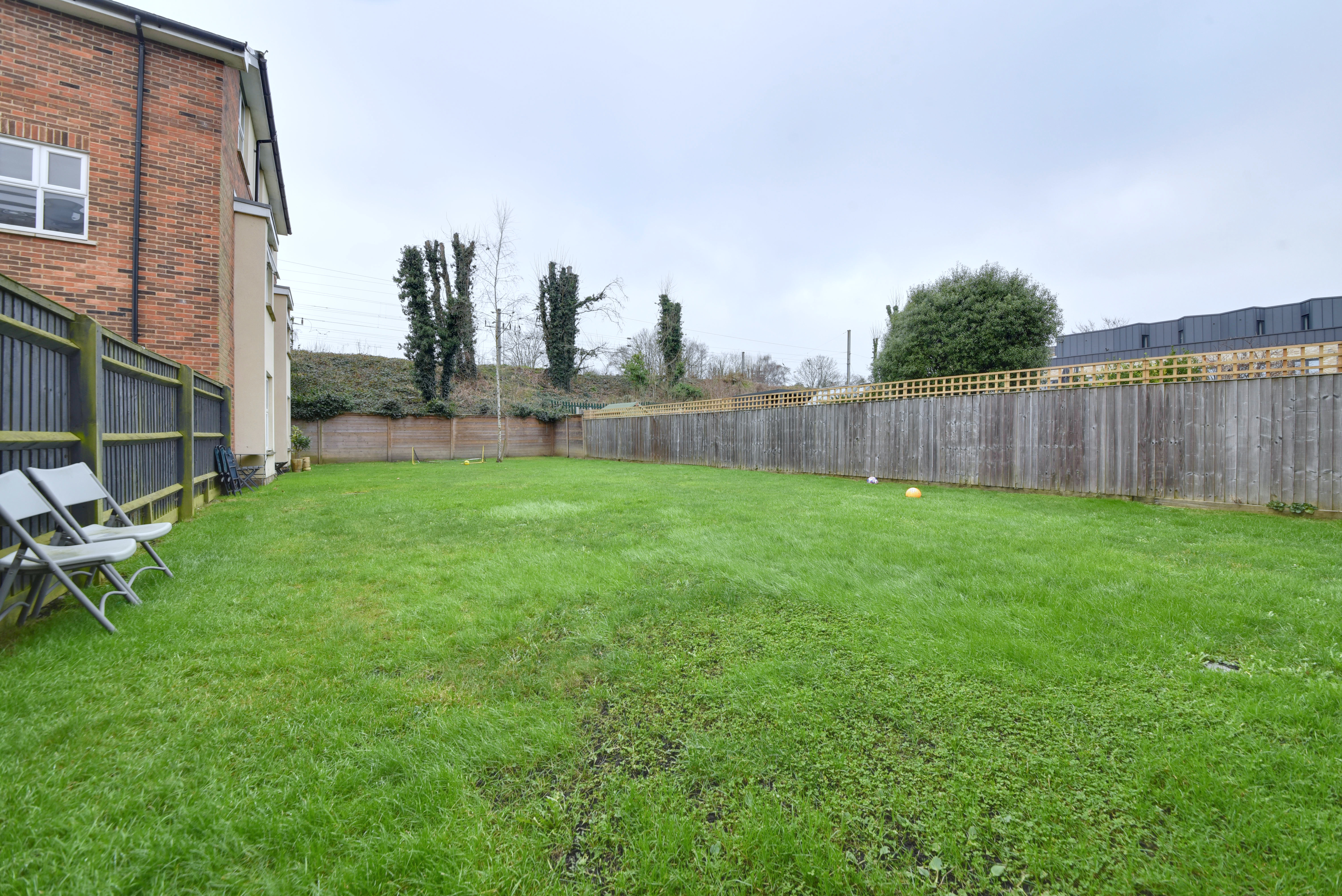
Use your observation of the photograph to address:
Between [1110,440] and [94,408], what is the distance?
37.5ft

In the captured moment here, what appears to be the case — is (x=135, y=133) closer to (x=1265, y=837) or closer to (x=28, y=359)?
(x=28, y=359)

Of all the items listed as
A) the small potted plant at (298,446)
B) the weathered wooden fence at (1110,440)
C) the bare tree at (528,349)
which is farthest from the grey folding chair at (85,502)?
the bare tree at (528,349)

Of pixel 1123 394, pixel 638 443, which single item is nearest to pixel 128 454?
pixel 1123 394

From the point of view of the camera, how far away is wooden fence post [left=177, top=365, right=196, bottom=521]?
596cm

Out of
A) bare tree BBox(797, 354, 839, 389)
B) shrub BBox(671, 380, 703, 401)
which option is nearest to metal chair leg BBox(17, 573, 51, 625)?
shrub BBox(671, 380, 703, 401)

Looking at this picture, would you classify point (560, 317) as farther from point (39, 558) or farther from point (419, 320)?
point (39, 558)

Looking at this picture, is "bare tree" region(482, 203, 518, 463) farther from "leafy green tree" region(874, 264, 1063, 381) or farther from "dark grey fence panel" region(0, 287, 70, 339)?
"dark grey fence panel" region(0, 287, 70, 339)

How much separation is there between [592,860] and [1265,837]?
67.0 inches

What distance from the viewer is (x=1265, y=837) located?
1282mm

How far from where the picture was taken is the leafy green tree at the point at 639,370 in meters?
29.7

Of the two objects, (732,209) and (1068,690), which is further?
(732,209)

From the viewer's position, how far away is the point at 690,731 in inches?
72.0

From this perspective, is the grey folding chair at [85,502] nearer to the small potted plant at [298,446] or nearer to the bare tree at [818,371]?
the small potted plant at [298,446]

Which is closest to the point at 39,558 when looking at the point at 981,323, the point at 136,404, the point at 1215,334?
the point at 136,404
